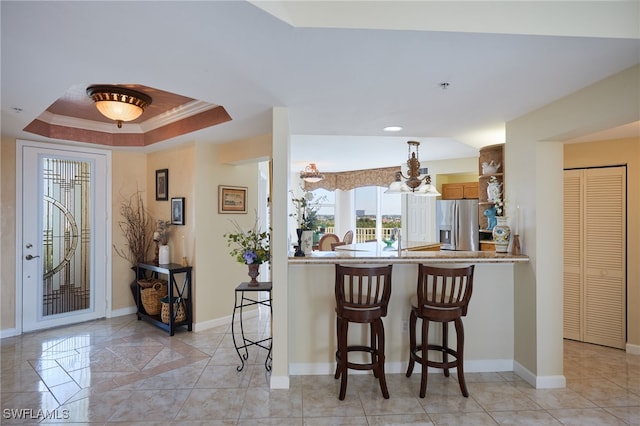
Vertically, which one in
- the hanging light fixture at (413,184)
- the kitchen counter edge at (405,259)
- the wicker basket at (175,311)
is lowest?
the wicker basket at (175,311)

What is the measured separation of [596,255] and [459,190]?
292 cm

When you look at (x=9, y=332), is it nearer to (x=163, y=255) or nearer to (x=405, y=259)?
(x=163, y=255)

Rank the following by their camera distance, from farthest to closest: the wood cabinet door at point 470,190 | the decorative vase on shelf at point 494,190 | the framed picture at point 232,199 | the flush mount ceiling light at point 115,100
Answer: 1. the wood cabinet door at point 470,190
2. the framed picture at point 232,199
3. the decorative vase on shelf at point 494,190
4. the flush mount ceiling light at point 115,100

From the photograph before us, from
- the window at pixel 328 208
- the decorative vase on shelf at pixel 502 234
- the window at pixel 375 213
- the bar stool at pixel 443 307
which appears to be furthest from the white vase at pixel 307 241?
the window at pixel 328 208

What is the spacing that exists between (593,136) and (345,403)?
3.74m

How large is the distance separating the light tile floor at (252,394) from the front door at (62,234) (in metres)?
0.78

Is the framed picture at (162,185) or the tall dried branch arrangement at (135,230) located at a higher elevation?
the framed picture at (162,185)

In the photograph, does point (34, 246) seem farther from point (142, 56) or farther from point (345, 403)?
point (345, 403)

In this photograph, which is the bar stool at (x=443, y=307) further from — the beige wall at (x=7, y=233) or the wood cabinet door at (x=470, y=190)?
the beige wall at (x=7, y=233)

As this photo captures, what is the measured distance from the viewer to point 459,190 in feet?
21.3

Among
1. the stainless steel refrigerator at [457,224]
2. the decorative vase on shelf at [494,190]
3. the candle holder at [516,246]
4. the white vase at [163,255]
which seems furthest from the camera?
the stainless steel refrigerator at [457,224]

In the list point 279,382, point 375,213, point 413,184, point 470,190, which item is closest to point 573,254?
point 413,184

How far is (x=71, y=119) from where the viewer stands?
13.3ft

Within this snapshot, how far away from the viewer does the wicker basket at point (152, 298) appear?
4.34 m
